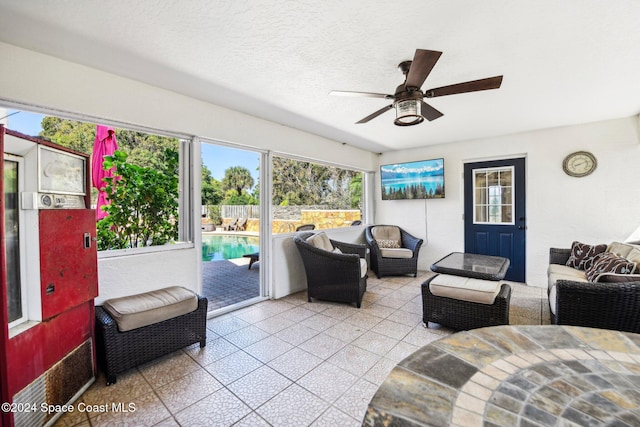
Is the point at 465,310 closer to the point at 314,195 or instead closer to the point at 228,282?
the point at 314,195

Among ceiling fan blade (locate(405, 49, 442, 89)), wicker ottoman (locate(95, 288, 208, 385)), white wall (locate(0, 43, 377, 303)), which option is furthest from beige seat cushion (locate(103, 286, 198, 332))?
ceiling fan blade (locate(405, 49, 442, 89))

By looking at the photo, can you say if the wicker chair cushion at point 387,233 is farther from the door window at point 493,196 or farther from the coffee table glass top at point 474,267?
the coffee table glass top at point 474,267

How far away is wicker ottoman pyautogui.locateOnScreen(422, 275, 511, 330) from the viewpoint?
2.43 meters

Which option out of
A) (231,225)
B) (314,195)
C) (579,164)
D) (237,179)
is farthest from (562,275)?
(231,225)

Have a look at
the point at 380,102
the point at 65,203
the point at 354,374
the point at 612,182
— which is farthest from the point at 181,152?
the point at 612,182

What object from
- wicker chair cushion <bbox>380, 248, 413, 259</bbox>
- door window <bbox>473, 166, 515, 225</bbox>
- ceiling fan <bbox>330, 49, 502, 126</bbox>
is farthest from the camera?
wicker chair cushion <bbox>380, 248, 413, 259</bbox>

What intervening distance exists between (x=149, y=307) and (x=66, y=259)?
0.64 m

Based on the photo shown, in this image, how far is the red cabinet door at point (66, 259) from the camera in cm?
157

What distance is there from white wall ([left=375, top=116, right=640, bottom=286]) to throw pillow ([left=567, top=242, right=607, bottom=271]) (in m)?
0.68

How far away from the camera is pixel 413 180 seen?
5160mm

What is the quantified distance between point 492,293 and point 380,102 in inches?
86.0

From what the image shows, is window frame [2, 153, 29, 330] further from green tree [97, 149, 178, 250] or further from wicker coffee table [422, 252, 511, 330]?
wicker coffee table [422, 252, 511, 330]

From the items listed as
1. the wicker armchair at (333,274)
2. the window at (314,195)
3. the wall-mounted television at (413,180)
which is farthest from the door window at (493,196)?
the wicker armchair at (333,274)

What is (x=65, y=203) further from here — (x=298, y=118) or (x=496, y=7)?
(x=496, y=7)
